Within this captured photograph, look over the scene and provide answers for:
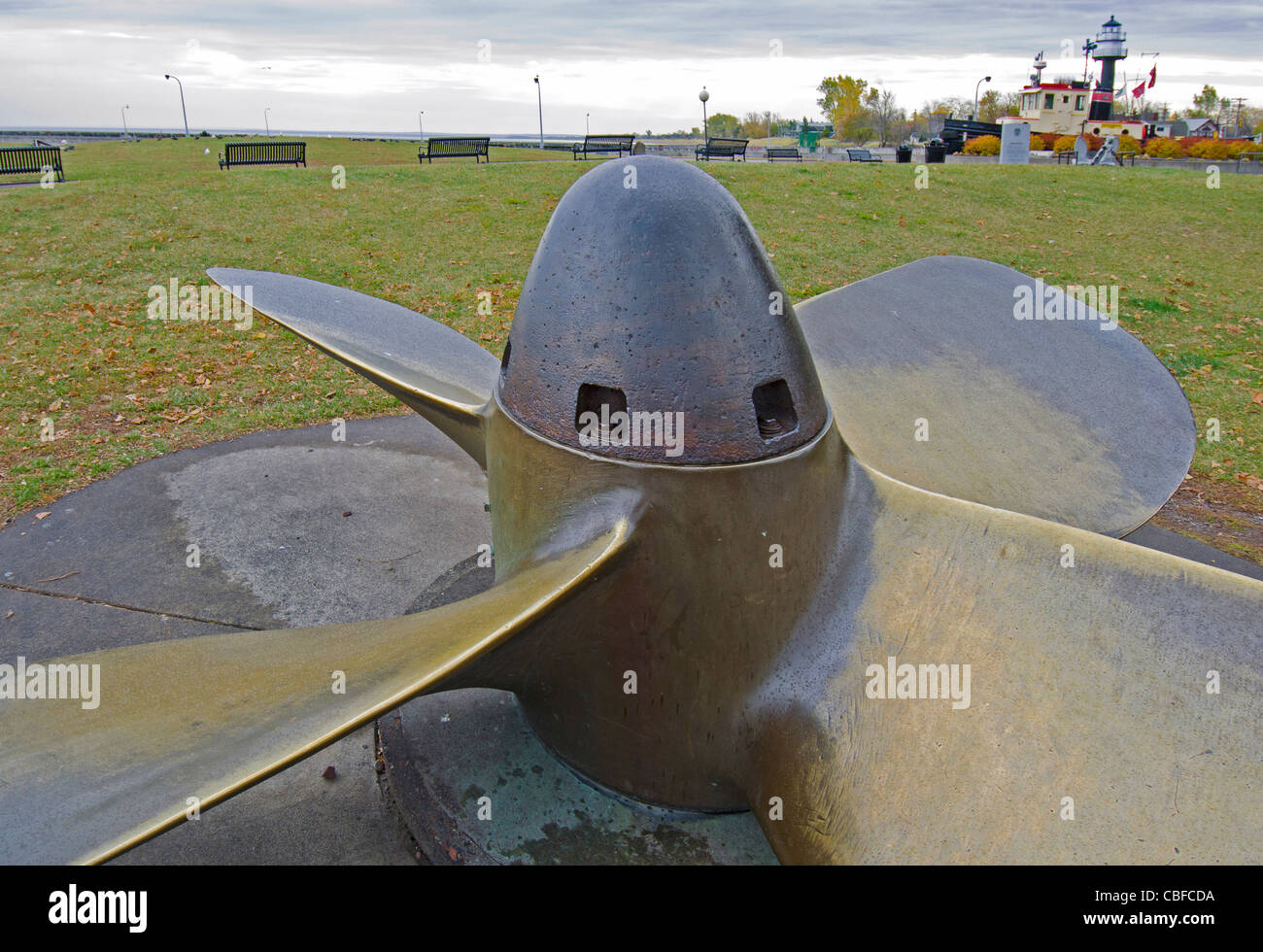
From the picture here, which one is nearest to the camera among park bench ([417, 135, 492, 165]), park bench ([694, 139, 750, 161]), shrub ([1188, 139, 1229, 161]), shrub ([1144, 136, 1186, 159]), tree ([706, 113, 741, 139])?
park bench ([417, 135, 492, 165])

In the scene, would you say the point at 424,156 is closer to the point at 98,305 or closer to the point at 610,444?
the point at 98,305

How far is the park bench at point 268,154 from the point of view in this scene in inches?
744

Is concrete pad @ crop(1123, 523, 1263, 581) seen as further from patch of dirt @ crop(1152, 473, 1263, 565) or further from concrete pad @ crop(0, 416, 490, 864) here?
concrete pad @ crop(0, 416, 490, 864)

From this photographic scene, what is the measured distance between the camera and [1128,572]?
2725 mm

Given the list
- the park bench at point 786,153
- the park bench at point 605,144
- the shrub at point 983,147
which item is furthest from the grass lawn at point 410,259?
the shrub at point 983,147

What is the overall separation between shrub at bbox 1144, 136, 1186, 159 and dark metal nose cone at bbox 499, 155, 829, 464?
3378cm

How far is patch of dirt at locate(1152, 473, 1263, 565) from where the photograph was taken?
598 centimetres

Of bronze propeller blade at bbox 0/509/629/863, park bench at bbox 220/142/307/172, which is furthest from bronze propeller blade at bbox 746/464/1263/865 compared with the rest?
park bench at bbox 220/142/307/172

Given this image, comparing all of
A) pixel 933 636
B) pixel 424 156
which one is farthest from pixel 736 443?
pixel 424 156

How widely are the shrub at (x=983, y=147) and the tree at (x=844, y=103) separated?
2927cm

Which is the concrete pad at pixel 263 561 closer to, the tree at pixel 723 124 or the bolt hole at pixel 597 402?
the bolt hole at pixel 597 402

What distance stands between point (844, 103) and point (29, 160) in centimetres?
5296

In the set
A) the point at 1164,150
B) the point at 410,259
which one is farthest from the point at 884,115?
the point at 410,259

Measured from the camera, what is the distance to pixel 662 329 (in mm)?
2592
